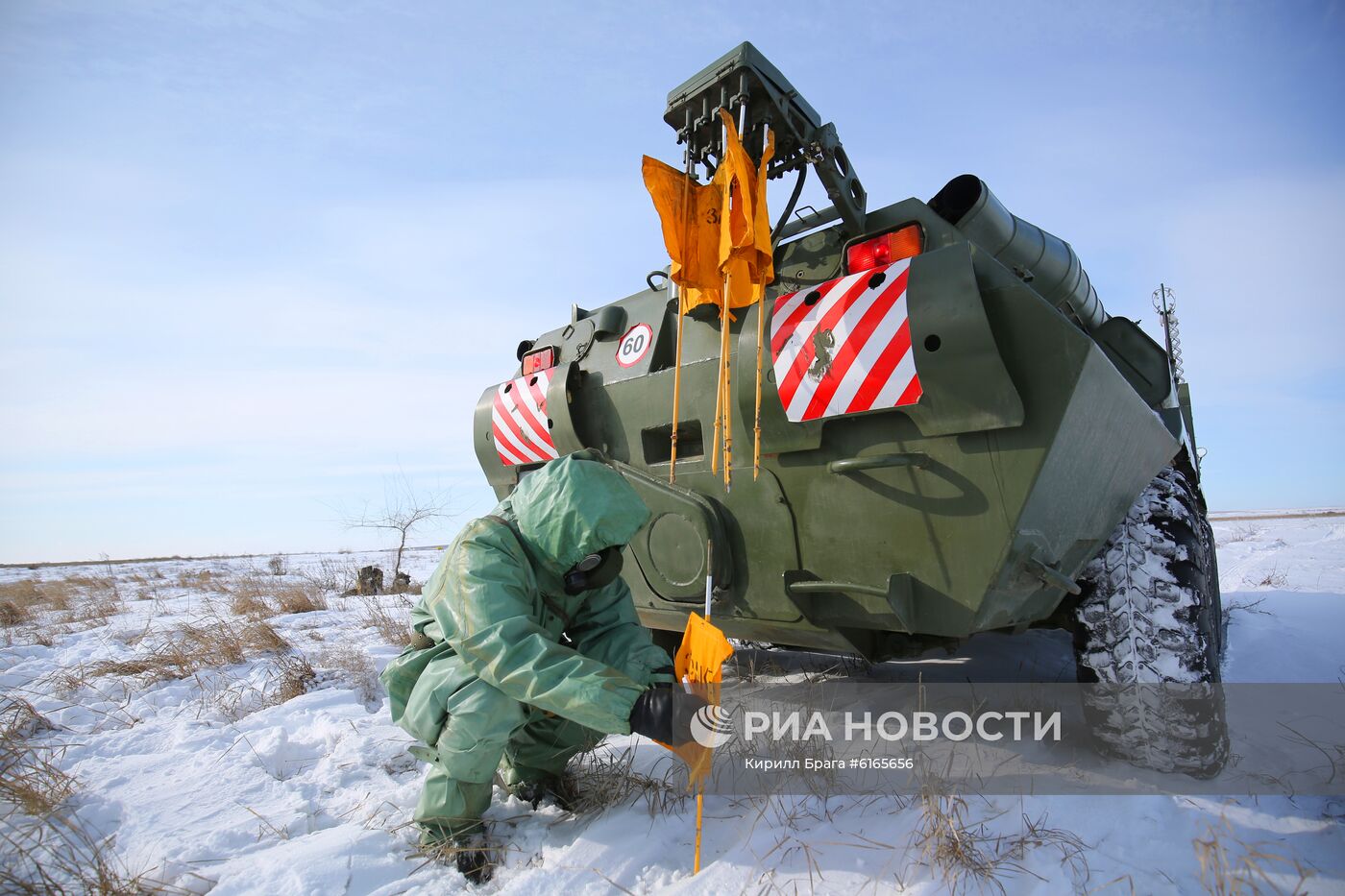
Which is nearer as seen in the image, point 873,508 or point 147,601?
point 873,508

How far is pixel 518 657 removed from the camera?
169 centimetres

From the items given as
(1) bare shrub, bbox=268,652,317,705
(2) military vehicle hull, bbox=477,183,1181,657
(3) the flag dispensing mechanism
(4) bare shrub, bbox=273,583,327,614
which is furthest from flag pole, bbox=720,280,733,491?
(4) bare shrub, bbox=273,583,327,614

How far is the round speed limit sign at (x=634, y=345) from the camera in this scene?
315 cm

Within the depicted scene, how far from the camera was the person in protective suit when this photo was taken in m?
1.66

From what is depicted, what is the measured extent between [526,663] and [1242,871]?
1755mm

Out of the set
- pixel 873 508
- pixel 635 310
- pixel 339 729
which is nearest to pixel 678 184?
pixel 635 310

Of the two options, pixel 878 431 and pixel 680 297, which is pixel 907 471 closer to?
pixel 878 431

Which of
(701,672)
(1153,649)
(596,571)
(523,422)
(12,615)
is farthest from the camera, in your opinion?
(12,615)

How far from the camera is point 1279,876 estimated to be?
149 cm

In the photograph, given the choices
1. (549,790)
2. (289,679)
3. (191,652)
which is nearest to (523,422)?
(289,679)

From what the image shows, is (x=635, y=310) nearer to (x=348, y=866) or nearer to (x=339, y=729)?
(x=339, y=729)

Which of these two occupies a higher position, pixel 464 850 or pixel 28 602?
pixel 464 850

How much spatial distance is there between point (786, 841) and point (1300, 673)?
3282 mm

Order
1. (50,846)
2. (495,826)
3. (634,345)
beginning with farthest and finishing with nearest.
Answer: (634,345), (495,826), (50,846)
